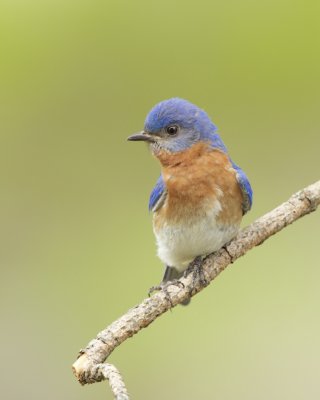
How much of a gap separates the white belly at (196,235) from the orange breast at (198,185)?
0.03 metres

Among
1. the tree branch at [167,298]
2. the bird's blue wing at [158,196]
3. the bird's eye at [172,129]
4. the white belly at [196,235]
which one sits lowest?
the tree branch at [167,298]

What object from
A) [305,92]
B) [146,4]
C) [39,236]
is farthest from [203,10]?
[39,236]

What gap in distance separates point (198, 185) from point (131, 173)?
2.52 meters

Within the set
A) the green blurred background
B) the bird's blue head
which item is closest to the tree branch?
the bird's blue head

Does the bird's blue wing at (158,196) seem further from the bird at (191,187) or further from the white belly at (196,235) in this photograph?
the white belly at (196,235)

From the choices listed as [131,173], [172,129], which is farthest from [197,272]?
[131,173]

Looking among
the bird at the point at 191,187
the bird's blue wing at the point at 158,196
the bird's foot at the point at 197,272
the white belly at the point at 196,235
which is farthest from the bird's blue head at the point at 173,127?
the bird's foot at the point at 197,272

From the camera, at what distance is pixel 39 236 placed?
7.45 m

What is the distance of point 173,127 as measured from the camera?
5.11 meters

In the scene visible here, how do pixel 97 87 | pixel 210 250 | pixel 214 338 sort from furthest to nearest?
1. pixel 97 87
2. pixel 214 338
3. pixel 210 250

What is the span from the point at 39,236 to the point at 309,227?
6.73 ft

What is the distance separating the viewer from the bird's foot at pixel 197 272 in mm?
4293

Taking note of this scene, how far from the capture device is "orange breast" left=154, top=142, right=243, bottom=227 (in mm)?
4945

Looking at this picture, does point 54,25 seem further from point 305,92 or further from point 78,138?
point 305,92
